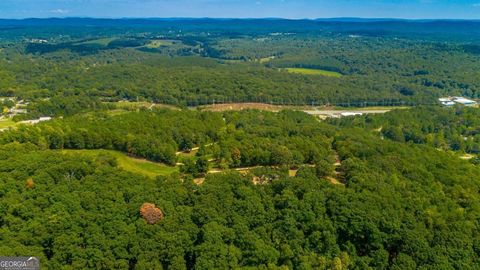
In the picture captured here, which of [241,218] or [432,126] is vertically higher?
[241,218]

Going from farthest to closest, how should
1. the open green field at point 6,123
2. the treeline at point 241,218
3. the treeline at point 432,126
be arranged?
the open green field at point 6,123
the treeline at point 432,126
the treeline at point 241,218

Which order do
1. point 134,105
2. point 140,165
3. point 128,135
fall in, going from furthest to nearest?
point 134,105, point 128,135, point 140,165

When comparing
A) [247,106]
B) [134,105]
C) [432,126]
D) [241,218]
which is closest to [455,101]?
[432,126]

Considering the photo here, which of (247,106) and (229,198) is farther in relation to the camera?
(247,106)

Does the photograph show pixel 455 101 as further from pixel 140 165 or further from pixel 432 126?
pixel 140 165

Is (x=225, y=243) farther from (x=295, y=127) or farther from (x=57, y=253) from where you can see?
(x=295, y=127)

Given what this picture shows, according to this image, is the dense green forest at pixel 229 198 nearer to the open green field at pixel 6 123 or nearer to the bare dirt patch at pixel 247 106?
the open green field at pixel 6 123

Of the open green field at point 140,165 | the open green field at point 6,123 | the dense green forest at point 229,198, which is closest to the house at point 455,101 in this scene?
the dense green forest at point 229,198

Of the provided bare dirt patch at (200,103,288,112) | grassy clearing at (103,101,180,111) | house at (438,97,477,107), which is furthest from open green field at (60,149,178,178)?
house at (438,97,477,107)

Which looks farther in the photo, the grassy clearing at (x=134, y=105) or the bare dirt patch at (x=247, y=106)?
the bare dirt patch at (x=247, y=106)

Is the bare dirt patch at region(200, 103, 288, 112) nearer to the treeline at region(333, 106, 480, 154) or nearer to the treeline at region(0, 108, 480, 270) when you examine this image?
the treeline at region(333, 106, 480, 154)

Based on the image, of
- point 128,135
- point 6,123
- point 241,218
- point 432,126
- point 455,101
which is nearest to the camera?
point 241,218
